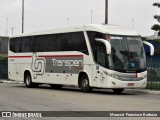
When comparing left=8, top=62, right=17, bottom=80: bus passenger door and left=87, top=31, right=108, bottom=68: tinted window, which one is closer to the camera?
left=87, top=31, right=108, bottom=68: tinted window

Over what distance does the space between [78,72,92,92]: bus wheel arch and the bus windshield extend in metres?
2.18

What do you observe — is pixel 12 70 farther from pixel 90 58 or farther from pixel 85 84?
pixel 90 58

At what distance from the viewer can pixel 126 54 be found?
2275 cm

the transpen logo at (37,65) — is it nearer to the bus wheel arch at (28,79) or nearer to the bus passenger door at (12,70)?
the bus wheel arch at (28,79)

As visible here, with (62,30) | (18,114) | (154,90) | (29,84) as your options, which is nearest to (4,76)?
(29,84)

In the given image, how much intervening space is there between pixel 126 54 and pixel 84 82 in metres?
3.07

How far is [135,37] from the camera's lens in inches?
928

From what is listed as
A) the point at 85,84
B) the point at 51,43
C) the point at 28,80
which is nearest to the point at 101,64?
the point at 85,84

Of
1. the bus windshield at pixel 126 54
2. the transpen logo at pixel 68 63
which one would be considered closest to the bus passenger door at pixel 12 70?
the transpen logo at pixel 68 63

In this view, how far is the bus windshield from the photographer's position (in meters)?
22.6

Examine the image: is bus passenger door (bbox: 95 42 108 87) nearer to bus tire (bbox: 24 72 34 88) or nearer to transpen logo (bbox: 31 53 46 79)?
transpen logo (bbox: 31 53 46 79)

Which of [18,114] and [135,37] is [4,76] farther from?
[18,114]

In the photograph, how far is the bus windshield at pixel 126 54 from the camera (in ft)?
74.1

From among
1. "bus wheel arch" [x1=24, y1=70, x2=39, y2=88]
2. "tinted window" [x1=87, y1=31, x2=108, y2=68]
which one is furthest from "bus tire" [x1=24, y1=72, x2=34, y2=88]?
"tinted window" [x1=87, y1=31, x2=108, y2=68]
